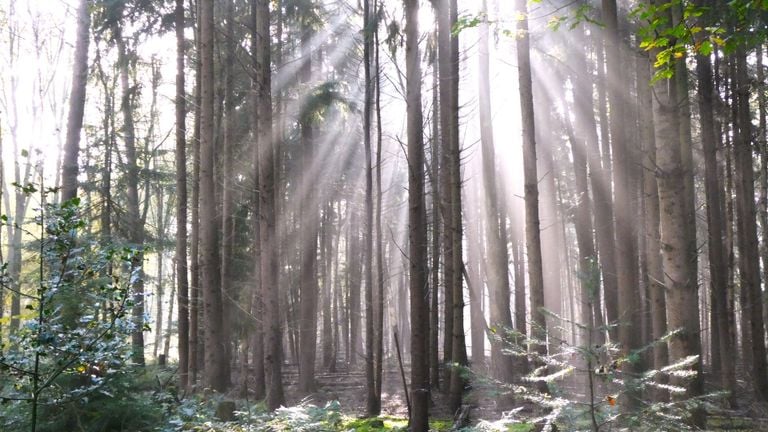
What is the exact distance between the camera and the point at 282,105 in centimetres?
1728

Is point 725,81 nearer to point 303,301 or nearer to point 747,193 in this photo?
point 747,193

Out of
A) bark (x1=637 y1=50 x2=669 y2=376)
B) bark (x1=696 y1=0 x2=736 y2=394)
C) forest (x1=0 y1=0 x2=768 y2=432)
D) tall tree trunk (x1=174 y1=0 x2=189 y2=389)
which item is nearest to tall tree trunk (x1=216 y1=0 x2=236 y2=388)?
forest (x1=0 y1=0 x2=768 y2=432)

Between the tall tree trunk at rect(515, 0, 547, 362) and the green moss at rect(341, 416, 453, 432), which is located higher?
the tall tree trunk at rect(515, 0, 547, 362)

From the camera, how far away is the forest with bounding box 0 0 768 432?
5469mm

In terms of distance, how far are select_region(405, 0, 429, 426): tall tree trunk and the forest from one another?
3cm

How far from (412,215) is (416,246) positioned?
50cm

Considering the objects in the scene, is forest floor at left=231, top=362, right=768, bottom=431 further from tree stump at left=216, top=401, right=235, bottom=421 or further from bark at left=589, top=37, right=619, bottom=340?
bark at left=589, top=37, right=619, bottom=340

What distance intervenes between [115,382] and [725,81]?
13.7m

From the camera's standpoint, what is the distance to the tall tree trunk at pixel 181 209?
1373cm

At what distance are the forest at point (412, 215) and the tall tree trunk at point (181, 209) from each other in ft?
0.20

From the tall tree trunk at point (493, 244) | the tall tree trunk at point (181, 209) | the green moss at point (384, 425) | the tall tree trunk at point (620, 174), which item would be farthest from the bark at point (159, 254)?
the tall tree trunk at point (620, 174)

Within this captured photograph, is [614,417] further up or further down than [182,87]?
further down

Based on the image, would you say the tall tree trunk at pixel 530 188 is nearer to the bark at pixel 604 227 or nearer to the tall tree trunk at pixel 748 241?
the bark at pixel 604 227

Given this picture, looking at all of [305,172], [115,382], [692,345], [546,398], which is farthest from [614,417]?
[305,172]
